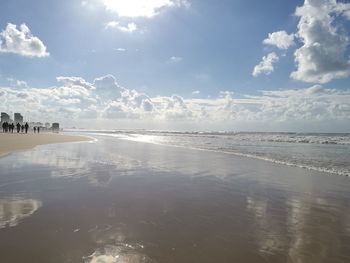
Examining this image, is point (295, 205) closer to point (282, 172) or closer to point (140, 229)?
point (140, 229)

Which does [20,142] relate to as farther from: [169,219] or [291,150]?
[169,219]

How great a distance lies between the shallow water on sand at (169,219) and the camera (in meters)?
4.86

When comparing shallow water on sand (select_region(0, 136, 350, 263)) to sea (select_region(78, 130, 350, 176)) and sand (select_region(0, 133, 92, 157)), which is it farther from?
sand (select_region(0, 133, 92, 157))

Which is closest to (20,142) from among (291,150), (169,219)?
(291,150)

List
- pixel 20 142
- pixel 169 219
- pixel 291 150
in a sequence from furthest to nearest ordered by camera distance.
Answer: pixel 20 142
pixel 291 150
pixel 169 219

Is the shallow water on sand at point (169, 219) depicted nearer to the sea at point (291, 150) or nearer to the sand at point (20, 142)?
the sea at point (291, 150)

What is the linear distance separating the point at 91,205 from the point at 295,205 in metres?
5.69

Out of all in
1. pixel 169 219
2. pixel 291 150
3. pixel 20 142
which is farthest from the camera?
pixel 20 142

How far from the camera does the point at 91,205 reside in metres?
7.62

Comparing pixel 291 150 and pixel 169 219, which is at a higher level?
pixel 291 150

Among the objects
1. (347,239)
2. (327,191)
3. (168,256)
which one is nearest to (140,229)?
(168,256)

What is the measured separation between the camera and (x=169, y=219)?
6.68 metres

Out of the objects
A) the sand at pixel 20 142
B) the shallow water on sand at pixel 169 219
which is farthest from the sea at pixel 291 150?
the sand at pixel 20 142

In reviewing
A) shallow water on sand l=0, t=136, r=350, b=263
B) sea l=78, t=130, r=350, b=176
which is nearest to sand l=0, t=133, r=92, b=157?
shallow water on sand l=0, t=136, r=350, b=263
